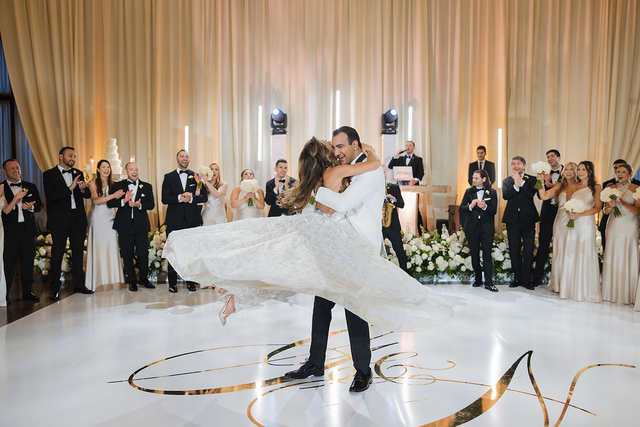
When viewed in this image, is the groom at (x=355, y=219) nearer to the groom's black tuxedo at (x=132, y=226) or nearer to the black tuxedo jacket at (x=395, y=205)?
the black tuxedo jacket at (x=395, y=205)

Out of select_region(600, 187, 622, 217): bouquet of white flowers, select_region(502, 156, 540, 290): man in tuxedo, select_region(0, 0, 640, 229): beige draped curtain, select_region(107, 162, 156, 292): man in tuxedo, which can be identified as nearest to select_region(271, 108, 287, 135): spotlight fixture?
select_region(0, 0, 640, 229): beige draped curtain

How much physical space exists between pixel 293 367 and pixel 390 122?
722cm

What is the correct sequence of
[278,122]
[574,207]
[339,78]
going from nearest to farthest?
[574,207] < [278,122] < [339,78]

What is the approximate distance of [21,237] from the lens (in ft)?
17.9

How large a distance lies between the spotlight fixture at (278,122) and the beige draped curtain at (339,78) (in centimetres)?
43

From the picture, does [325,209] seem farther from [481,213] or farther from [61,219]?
[61,219]

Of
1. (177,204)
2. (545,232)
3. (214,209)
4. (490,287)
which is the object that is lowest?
(490,287)

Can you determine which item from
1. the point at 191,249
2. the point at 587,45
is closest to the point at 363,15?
the point at 587,45

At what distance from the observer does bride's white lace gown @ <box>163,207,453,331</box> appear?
255 centimetres

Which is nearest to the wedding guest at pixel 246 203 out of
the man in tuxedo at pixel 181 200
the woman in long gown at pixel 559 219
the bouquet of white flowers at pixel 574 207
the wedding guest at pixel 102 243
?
the man in tuxedo at pixel 181 200

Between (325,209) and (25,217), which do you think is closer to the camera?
(325,209)

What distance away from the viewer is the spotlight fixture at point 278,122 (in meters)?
9.50

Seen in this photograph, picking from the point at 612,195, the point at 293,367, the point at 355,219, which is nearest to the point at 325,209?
the point at 355,219

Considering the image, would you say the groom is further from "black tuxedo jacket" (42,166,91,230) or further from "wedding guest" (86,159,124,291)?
"black tuxedo jacket" (42,166,91,230)
